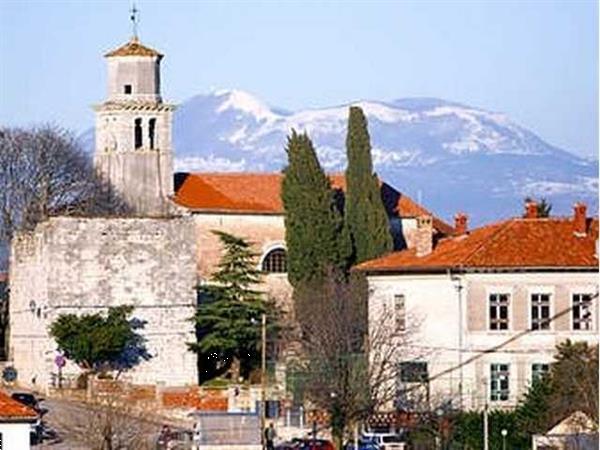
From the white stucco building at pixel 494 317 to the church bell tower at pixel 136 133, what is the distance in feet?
94.8

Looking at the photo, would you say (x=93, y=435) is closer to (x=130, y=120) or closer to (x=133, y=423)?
(x=133, y=423)

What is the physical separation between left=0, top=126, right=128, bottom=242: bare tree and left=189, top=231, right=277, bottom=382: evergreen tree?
23.0ft

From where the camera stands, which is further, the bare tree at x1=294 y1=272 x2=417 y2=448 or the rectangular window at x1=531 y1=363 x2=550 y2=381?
the rectangular window at x1=531 y1=363 x2=550 y2=381

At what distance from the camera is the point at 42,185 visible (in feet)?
288

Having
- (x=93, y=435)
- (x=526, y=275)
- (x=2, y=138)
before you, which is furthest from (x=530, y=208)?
(x=2, y=138)

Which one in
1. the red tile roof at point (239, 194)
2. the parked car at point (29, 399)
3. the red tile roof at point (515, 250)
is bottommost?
the parked car at point (29, 399)

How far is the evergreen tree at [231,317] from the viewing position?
76188mm

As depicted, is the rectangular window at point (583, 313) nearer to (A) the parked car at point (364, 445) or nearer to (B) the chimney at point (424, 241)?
(B) the chimney at point (424, 241)

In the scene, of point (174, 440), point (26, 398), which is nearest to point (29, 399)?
point (26, 398)

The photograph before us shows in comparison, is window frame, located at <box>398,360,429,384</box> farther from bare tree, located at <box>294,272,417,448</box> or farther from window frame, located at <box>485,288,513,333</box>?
window frame, located at <box>485,288,513,333</box>

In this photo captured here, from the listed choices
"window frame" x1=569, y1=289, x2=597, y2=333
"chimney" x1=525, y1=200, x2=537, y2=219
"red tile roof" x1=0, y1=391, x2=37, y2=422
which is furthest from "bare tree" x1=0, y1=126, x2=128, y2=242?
"red tile roof" x1=0, y1=391, x2=37, y2=422

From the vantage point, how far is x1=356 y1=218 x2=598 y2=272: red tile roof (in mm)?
60625

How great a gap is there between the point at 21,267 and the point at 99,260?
404 centimetres

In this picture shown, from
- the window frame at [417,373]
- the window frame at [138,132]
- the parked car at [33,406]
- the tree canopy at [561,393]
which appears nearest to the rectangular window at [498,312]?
the window frame at [417,373]
